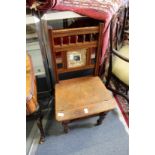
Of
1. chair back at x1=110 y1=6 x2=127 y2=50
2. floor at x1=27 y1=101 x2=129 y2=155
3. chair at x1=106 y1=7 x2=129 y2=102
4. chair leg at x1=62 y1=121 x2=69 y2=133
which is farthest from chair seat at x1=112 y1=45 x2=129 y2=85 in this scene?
chair leg at x1=62 y1=121 x2=69 y2=133

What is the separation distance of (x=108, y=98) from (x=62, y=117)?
1.14 ft

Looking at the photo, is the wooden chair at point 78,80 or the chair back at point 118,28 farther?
the chair back at point 118,28

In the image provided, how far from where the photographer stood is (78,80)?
1.37 m

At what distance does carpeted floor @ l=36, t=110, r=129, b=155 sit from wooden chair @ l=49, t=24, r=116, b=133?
0.44ft

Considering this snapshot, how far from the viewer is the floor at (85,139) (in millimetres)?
1325

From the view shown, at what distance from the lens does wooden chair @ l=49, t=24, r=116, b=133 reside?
1.14 metres

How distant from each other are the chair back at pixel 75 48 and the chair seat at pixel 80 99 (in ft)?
0.37

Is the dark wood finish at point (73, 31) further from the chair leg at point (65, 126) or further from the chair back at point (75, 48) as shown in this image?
the chair leg at point (65, 126)

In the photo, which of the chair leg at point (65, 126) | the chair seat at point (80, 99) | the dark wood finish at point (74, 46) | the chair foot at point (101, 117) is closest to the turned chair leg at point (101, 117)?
the chair foot at point (101, 117)

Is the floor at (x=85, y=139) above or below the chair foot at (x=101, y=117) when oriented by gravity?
below

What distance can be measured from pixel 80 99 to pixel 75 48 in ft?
1.19

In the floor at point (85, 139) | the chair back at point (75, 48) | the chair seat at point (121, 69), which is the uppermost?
the chair back at point (75, 48)
